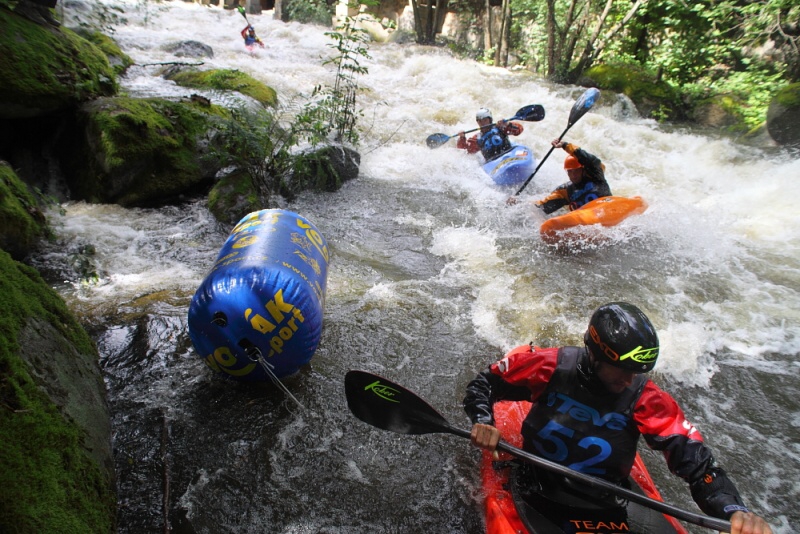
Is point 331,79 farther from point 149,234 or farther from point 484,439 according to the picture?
point 484,439

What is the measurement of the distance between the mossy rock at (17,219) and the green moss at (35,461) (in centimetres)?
190

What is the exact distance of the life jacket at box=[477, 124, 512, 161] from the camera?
753 centimetres

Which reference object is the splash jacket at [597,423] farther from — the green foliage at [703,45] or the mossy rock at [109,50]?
the green foliage at [703,45]

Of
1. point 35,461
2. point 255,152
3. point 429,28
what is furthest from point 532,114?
point 429,28

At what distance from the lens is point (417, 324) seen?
3.85 metres

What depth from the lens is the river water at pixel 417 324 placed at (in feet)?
8.03

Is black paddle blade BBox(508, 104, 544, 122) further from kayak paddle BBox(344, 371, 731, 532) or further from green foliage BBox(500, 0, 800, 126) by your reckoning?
kayak paddle BBox(344, 371, 731, 532)

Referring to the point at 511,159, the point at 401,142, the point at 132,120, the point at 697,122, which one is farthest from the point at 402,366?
the point at 697,122

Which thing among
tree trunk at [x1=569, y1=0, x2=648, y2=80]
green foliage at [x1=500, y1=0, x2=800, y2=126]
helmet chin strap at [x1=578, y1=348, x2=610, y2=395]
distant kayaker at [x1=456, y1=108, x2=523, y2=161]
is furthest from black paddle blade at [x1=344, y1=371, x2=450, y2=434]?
tree trunk at [x1=569, y1=0, x2=648, y2=80]

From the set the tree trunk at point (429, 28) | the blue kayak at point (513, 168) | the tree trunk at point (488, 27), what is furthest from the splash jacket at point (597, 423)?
the tree trunk at point (429, 28)

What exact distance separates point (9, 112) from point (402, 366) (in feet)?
15.3

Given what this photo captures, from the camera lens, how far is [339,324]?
3.67m

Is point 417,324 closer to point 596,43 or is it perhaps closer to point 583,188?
point 583,188

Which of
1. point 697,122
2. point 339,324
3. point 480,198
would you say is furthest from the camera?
point 697,122
